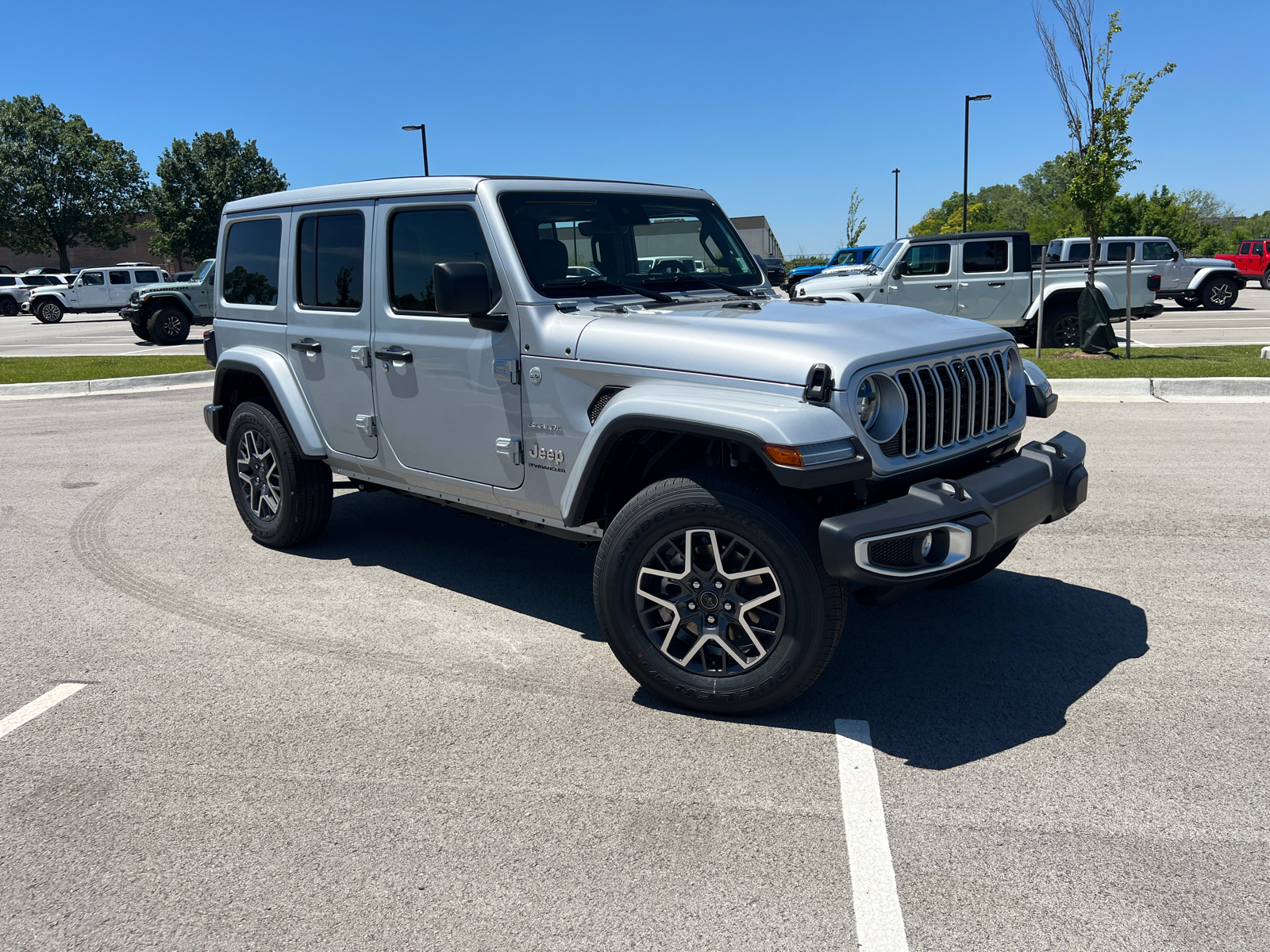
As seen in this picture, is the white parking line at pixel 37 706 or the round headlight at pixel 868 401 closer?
the round headlight at pixel 868 401

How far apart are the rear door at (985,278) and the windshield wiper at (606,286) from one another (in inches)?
496

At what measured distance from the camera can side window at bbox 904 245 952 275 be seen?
16.1m

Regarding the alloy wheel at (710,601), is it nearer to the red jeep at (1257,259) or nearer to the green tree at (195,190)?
the red jeep at (1257,259)

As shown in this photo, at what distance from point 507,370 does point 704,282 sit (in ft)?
4.05

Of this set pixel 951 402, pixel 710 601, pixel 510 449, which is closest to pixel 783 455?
pixel 710 601

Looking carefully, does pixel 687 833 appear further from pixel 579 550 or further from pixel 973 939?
pixel 579 550

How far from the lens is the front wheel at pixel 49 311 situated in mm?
35875

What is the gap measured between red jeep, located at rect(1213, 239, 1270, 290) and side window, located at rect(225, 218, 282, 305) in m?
36.4

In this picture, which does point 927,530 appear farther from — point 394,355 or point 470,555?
point 470,555

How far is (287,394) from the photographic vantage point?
215 inches

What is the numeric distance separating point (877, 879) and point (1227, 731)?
1.61 metres

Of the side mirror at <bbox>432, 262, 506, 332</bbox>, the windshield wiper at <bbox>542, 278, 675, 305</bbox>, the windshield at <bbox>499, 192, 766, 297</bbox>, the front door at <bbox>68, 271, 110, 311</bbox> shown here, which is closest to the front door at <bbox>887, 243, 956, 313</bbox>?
the windshield at <bbox>499, 192, 766, 297</bbox>

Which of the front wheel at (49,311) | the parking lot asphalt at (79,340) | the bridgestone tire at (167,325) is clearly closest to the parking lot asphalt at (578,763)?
the parking lot asphalt at (79,340)

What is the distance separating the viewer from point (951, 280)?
52.5ft
